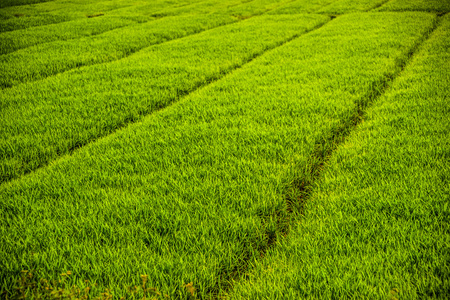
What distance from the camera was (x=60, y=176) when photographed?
281cm

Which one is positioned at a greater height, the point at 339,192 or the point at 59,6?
the point at 59,6

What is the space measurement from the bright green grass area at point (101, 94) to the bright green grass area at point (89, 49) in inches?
26.5

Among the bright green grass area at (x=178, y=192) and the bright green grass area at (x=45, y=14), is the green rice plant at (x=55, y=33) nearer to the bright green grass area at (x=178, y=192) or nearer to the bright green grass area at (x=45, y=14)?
the bright green grass area at (x=45, y=14)

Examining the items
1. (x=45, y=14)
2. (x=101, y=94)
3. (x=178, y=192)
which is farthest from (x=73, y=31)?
(x=178, y=192)

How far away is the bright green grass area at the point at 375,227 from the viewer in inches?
62.6

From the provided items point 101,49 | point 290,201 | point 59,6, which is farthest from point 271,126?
point 59,6

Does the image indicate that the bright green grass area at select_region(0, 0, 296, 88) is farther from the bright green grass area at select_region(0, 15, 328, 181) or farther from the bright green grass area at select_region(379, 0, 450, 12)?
the bright green grass area at select_region(379, 0, 450, 12)

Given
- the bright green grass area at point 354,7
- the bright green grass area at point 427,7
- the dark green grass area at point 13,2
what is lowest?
the bright green grass area at point 427,7

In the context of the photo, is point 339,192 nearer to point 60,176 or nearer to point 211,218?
point 211,218

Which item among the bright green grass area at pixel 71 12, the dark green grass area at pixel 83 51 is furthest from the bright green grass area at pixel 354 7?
the bright green grass area at pixel 71 12

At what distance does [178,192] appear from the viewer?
248 cm

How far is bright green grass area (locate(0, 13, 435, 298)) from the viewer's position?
1.81 meters

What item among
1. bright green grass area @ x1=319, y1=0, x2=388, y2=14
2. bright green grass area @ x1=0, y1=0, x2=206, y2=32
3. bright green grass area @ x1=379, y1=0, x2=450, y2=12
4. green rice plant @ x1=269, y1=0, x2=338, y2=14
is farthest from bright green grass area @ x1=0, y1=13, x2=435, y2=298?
bright green grass area @ x1=0, y1=0, x2=206, y2=32

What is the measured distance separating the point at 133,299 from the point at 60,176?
5.64ft
